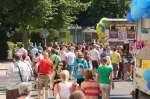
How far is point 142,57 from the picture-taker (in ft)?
43.3

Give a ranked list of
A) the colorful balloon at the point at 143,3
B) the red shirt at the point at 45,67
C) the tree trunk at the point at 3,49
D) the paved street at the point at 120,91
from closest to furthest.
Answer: the colorful balloon at the point at 143,3
the red shirt at the point at 45,67
the paved street at the point at 120,91
the tree trunk at the point at 3,49

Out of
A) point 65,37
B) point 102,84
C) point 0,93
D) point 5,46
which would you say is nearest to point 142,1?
point 102,84

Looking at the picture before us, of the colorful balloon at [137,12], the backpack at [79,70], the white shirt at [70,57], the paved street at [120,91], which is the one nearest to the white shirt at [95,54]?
the paved street at [120,91]

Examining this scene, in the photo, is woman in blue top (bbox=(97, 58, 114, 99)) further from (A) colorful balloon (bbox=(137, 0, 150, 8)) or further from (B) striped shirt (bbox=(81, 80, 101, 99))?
(A) colorful balloon (bbox=(137, 0, 150, 8))

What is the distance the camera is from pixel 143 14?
1236cm

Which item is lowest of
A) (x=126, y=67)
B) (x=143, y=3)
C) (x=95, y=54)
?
(x=126, y=67)

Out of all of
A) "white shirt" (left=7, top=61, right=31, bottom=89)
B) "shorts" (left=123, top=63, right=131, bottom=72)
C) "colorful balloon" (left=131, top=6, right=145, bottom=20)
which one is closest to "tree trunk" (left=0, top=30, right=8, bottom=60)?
"shorts" (left=123, top=63, right=131, bottom=72)

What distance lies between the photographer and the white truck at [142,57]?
12.8 meters

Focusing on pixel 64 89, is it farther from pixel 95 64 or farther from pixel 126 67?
pixel 126 67

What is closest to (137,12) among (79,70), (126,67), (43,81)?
(79,70)

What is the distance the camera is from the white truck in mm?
12844

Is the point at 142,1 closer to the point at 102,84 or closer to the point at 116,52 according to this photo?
the point at 102,84

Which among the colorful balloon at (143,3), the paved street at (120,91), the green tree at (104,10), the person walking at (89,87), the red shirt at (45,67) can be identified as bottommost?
the paved street at (120,91)

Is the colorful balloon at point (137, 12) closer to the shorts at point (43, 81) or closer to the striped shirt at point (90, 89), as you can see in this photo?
the striped shirt at point (90, 89)
